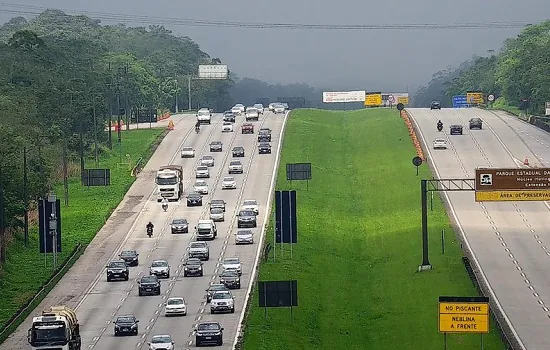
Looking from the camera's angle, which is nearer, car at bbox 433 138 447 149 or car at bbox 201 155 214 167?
car at bbox 201 155 214 167

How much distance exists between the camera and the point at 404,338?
242ft

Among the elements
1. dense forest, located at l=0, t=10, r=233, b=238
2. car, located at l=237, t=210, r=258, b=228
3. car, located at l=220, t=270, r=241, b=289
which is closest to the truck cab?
car, located at l=237, t=210, r=258, b=228

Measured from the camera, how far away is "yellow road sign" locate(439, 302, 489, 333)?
6369cm

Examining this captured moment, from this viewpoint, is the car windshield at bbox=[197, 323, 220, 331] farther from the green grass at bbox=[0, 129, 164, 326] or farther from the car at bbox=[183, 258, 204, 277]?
the car at bbox=[183, 258, 204, 277]

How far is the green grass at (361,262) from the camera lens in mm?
74812

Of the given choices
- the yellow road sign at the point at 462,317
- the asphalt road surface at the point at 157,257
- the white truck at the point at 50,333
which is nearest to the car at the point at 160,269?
the asphalt road surface at the point at 157,257

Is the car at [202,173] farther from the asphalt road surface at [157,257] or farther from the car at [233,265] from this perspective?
the car at [233,265]

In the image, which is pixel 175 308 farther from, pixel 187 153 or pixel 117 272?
pixel 187 153

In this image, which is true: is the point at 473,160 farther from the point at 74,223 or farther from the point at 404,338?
the point at 404,338

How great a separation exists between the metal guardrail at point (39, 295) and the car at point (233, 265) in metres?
11.4

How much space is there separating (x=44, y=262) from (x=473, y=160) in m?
58.2

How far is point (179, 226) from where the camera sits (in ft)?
362

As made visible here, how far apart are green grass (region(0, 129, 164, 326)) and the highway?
96.5 ft

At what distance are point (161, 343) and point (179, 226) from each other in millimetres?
42630
